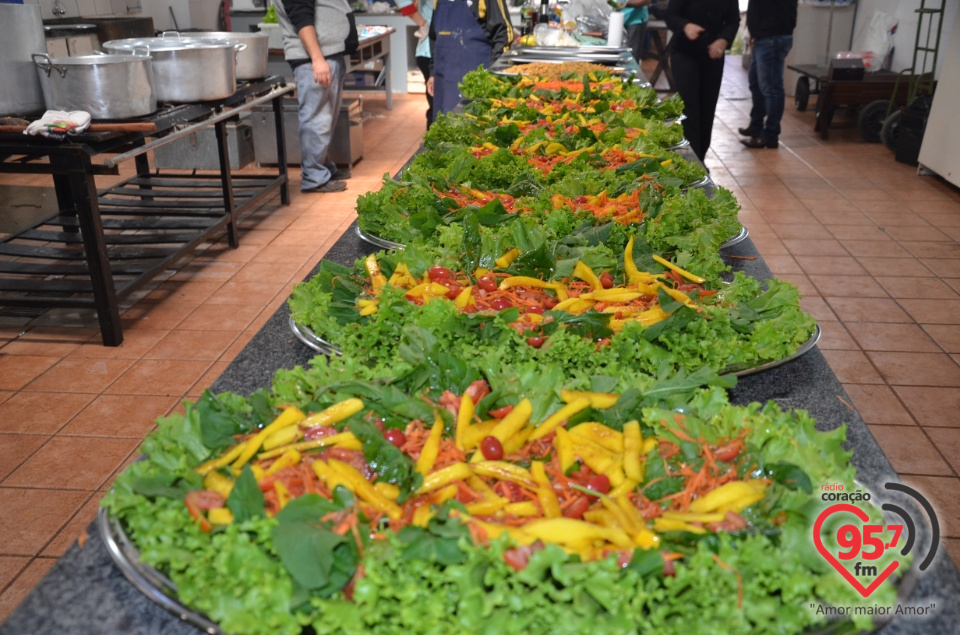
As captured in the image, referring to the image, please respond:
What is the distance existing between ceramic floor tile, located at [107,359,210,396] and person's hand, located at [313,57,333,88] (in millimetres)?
2945

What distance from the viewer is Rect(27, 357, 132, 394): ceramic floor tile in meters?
3.56

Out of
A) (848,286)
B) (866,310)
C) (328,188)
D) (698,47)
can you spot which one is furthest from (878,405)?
(328,188)

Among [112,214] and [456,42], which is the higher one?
[456,42]

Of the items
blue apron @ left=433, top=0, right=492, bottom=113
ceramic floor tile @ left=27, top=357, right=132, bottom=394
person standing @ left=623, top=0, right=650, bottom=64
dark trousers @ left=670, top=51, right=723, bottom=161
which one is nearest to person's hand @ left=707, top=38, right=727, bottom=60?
dark trousers @ left=670, top=51, right=723, bottom=161

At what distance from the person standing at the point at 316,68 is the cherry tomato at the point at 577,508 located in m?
5.30

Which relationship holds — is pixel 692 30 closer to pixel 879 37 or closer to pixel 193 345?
pixel 193 345

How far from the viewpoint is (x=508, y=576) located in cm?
107

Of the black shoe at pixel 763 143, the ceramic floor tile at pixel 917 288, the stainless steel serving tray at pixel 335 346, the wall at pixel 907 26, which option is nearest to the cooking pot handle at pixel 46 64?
the stainless steel serving tray at pixel 335 346

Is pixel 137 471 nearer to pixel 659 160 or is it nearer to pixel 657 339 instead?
pixel 657 339

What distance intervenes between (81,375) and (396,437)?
9.20 feet

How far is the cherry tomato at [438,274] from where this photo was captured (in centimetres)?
200

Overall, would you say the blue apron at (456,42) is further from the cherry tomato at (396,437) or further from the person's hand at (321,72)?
the cherry tomato at (396,437)

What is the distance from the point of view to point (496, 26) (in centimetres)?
646

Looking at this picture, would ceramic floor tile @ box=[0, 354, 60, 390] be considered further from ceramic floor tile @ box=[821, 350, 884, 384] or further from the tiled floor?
ceramic floor tile @ box=[821, 350, 884, 384]
